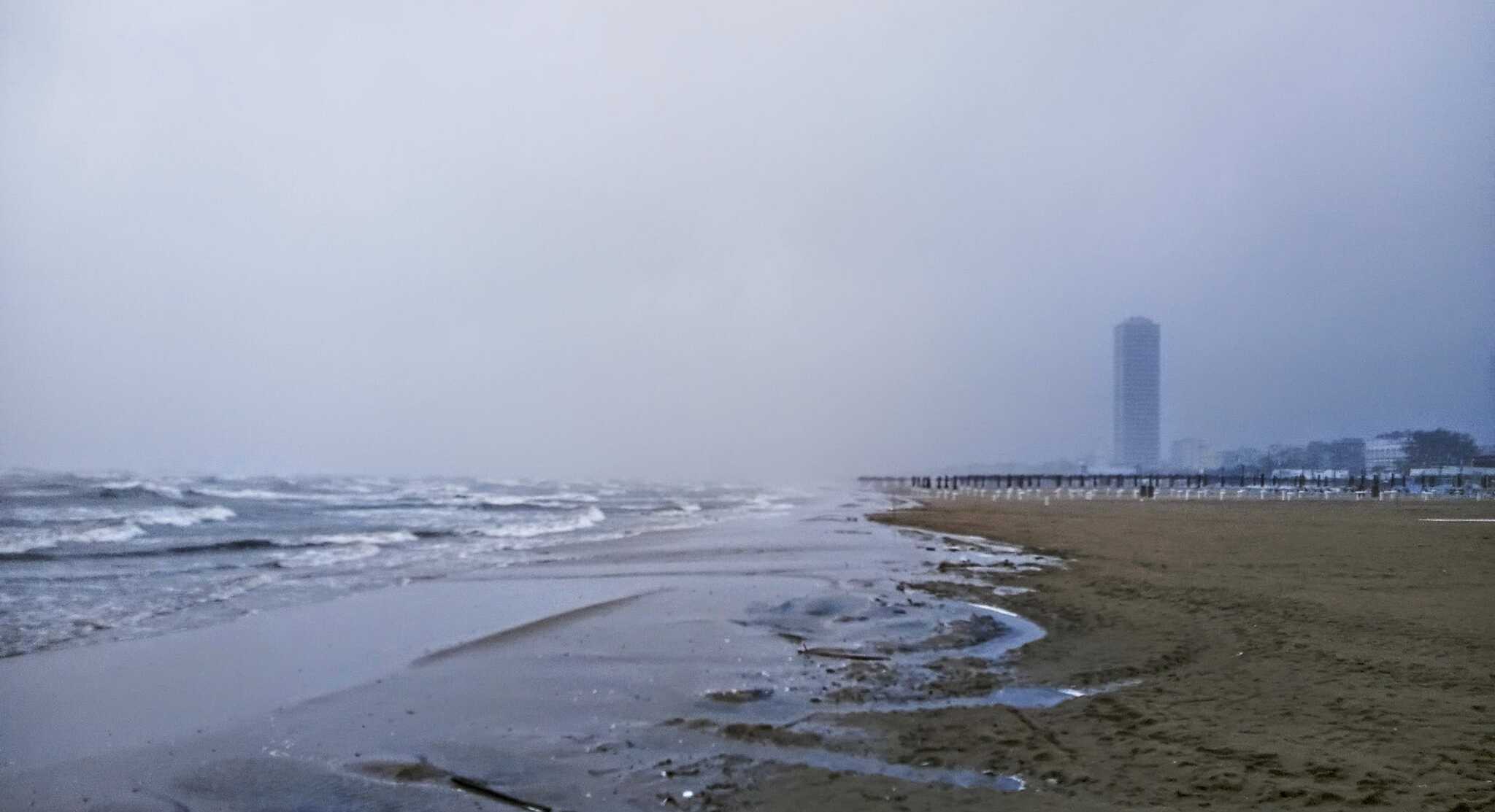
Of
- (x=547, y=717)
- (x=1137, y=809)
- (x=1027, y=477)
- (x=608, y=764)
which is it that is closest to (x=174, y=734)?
(x=547, y=717)

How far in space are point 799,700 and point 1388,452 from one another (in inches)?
6138

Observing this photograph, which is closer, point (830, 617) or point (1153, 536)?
point (830, 617)

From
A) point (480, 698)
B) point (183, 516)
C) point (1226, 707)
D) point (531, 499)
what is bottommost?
point (531, 499)

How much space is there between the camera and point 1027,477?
10500 cm

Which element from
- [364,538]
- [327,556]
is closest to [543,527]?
[364,538]

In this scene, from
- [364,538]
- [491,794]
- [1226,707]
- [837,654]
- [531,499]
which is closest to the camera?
[491,794]

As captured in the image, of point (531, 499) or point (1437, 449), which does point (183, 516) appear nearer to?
point (531, 499)

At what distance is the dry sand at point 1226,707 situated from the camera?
194 inches

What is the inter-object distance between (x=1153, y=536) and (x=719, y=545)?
431 inches

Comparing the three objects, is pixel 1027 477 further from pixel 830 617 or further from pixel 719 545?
pixel 830 617

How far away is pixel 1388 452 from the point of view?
5207 inches

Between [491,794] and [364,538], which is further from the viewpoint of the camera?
[364,538]

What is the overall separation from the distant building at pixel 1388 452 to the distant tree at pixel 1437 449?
1.08m

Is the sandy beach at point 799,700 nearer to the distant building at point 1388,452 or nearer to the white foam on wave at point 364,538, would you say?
the white foam on wave at point 364,538
